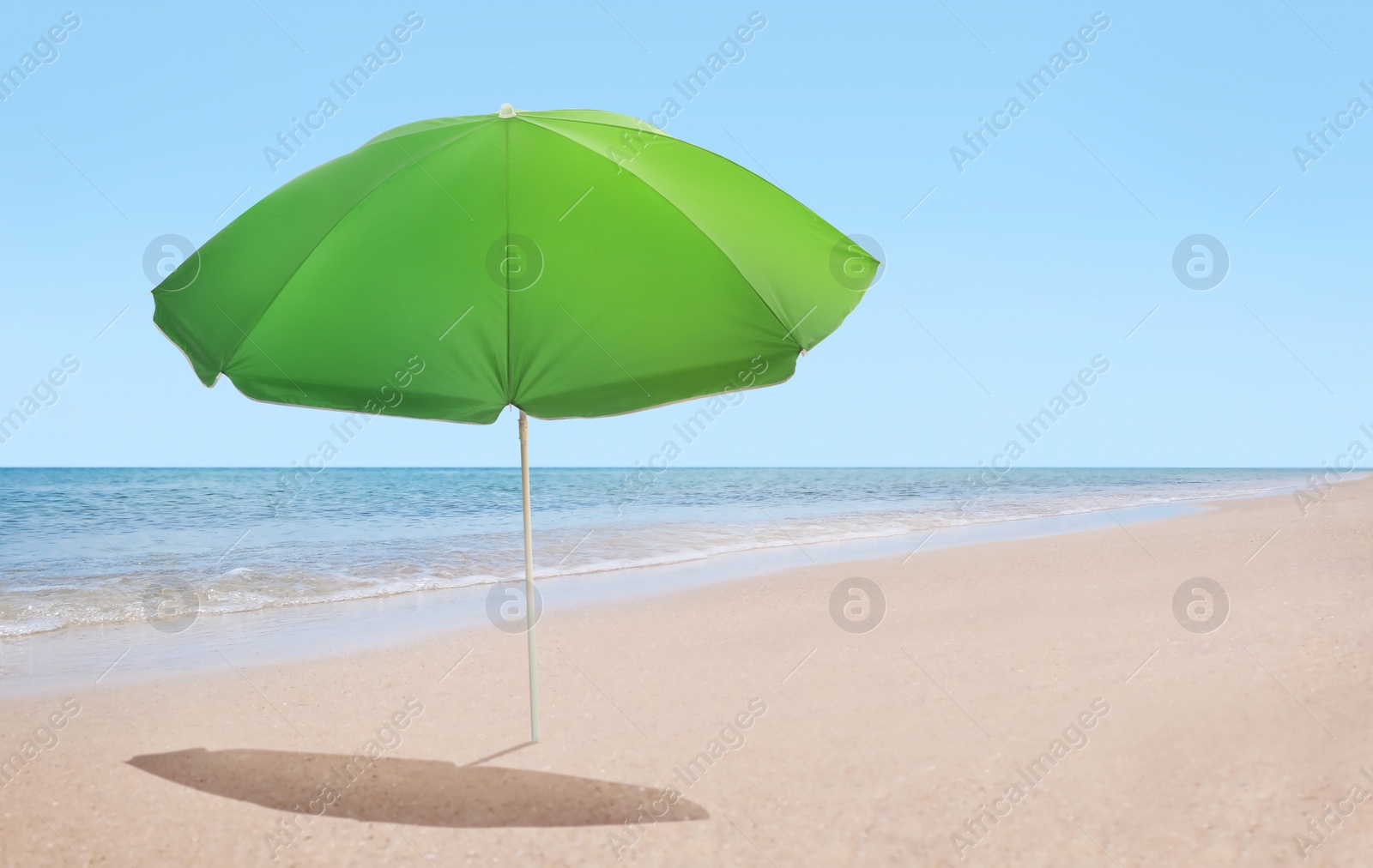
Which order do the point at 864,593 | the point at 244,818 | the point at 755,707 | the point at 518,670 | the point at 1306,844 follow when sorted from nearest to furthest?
the point at 1306,844 < the point at 244,818 < the point at 755,707 < the point at 518,670 < the point at 864,593

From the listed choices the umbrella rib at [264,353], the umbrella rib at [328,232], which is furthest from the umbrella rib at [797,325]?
the umbrella rib at [264,353]

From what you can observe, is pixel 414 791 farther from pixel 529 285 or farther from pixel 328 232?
pixel 328 232

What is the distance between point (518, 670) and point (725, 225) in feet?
10.7

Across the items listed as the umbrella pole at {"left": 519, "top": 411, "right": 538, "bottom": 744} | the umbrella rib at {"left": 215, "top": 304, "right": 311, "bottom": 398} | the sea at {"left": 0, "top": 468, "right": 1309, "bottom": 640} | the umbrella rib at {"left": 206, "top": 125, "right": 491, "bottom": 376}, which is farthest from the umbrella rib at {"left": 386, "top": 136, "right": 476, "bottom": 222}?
the sea at {"left": 0, "top": 468, "right": 1309, "bottom": 640}

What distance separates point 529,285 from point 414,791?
6.61 ft

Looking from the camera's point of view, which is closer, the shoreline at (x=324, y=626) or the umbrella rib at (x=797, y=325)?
the umbrella rib at (x=797, y=325)

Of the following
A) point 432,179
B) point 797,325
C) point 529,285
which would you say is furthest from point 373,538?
point 797,325

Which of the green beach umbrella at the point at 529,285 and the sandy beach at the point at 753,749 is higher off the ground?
the green beach umbrella at the point at 529,285

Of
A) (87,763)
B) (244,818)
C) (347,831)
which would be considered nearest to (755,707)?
(347,831)

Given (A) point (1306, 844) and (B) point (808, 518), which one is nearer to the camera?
(A) point (1306, 844)

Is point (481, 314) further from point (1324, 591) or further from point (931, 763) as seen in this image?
point (1324, 591)

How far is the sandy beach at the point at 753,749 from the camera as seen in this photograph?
111 inches

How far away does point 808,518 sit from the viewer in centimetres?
1703

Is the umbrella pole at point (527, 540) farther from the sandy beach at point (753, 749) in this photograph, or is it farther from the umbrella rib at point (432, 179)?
the umbrella rib at point (432, 179)
